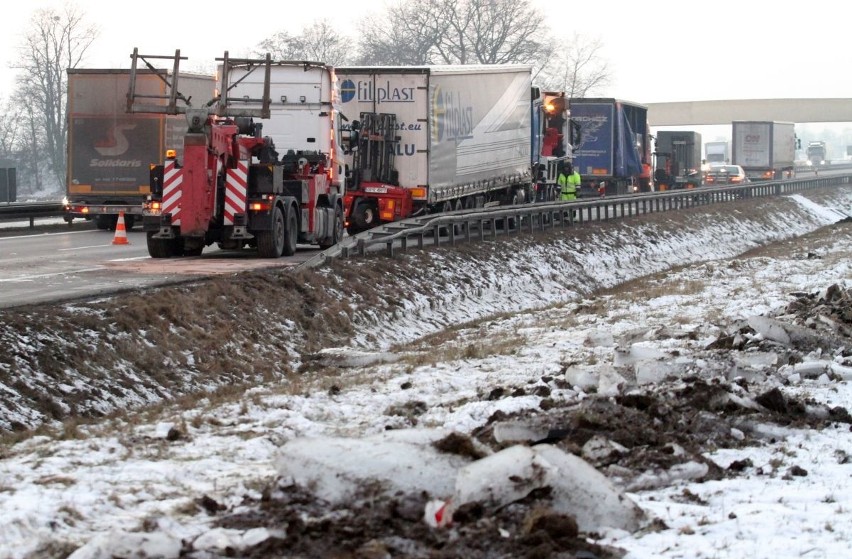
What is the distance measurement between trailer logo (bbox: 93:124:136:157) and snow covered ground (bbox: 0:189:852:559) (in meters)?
20.8

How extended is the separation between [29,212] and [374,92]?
410 inches

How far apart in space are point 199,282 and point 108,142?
17.9 metres

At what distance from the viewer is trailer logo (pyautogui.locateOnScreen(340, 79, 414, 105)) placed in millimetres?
28469

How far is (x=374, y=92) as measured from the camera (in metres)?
28.5

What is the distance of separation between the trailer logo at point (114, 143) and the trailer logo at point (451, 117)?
341 inches

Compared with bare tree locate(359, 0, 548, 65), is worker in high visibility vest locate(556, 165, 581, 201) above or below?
below

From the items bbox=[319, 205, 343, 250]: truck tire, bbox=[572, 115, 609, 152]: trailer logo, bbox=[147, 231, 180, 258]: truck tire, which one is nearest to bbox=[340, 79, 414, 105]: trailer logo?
bbox=[319, 205, 343, 250]: truck tire

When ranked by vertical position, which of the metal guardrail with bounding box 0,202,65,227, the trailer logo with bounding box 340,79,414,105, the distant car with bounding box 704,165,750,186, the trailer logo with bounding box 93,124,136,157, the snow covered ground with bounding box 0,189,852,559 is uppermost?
the trailer logo with bounding box 340,79,414,105

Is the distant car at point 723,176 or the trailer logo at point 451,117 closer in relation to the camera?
the trailer logo at point 451,117

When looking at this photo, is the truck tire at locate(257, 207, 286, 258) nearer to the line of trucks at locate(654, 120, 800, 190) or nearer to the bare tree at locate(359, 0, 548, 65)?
the line of trucks at locate(654, 120, 800, 190)

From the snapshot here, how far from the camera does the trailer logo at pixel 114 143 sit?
1318 inches

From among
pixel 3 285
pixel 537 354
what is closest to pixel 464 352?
pixel 537 354

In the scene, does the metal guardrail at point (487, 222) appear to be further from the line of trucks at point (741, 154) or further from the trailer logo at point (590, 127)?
the line of trucks at point (741, 154)

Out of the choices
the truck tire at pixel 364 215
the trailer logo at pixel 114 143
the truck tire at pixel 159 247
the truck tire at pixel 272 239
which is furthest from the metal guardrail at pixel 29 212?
the truck tire at pixel 272 239
